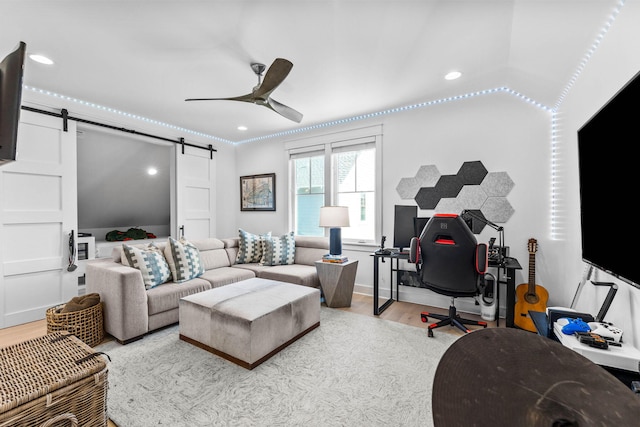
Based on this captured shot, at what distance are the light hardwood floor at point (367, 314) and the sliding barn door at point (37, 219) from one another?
22 centimetres

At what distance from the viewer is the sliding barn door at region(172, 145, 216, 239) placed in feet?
15.0

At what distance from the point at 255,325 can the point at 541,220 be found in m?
3.05

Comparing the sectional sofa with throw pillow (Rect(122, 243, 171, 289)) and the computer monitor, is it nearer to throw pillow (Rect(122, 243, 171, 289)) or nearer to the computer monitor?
throw pillow (Rect(122, 243, 171, 289))

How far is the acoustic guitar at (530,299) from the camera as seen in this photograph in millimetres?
2812

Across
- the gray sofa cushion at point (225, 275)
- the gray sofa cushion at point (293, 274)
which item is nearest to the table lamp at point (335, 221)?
the gray sofa cushion at point (293, 274)

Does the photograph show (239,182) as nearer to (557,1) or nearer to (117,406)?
(117,406)

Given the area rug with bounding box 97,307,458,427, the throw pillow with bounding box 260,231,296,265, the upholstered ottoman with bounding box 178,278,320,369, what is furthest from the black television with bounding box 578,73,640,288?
the throw pillow with bounding box 260,231,296,265

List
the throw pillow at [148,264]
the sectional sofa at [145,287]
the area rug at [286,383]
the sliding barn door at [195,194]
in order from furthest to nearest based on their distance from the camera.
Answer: the sliding barn door at [195,194]
the throw pillow at [148,264]
the sectional sofa at [145,287]
the area rug at [286,383]

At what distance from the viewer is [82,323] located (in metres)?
2.44

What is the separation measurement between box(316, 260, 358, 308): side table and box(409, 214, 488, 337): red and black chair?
1.05 meters

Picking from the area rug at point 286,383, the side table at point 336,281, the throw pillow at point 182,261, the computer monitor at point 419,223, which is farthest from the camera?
the side table at point 336,281

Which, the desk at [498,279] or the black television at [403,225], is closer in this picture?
the desk at [498,279]

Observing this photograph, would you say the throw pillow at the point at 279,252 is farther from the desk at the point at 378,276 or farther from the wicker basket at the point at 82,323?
the wicker basket at the point at 82,323

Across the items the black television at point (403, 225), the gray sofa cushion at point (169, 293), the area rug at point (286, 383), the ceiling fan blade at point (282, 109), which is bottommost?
the area rug at point (286, 383)
